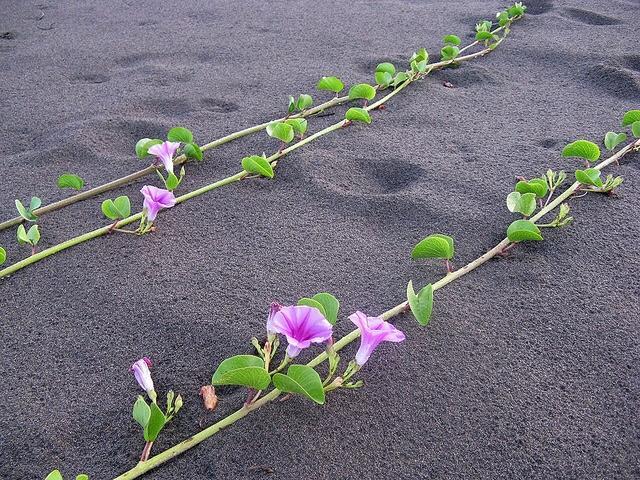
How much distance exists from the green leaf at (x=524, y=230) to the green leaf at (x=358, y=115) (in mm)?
673

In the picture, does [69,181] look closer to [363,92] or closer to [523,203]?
[363,92]

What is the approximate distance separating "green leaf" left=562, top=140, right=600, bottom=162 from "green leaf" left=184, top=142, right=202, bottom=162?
0.97m

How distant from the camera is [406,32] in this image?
2.83 m

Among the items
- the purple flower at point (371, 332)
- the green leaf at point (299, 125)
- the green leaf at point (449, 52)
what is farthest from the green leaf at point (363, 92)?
the purple flower at point (371, 332)

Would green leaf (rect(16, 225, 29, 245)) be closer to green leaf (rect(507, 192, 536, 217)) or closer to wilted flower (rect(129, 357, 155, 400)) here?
wilted flower (rect(129, 357, 155, 400))

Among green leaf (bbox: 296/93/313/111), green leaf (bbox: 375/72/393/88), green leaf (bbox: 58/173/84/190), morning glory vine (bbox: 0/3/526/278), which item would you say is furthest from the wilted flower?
green leaf (bbox: 375/72/393/88)

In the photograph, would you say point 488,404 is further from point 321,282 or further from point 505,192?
point 505,192

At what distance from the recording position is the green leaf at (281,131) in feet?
5.62

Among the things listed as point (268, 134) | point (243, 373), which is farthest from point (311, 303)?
point (268, 134)

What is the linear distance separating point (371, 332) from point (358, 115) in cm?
101

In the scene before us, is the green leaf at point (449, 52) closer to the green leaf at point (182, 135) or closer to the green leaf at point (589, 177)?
the green leaf at point (589, 177)

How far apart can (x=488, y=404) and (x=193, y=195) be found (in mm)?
927

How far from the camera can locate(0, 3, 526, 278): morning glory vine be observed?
1.43 m

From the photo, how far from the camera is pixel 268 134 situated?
1.85 metres
